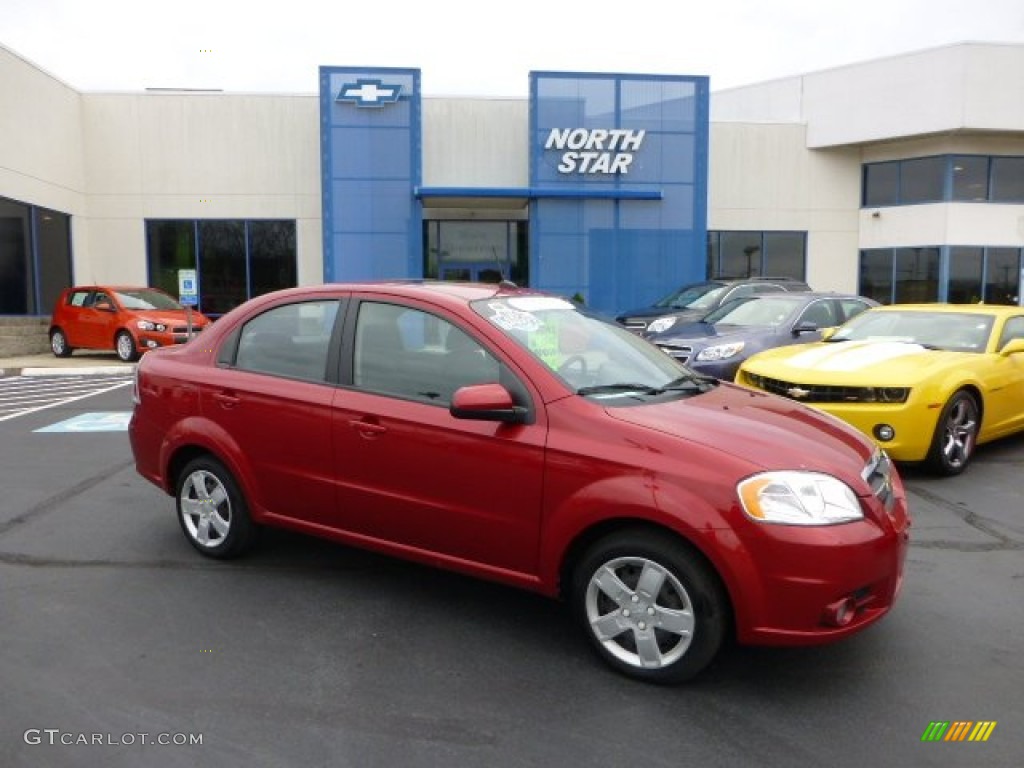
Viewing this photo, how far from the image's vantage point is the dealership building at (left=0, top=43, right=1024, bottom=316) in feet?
74.6

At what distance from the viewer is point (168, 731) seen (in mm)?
3027

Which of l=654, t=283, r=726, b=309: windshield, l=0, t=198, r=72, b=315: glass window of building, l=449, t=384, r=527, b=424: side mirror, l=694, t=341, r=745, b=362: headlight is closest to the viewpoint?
l=449, t=384, r=527, b=424: side mirror

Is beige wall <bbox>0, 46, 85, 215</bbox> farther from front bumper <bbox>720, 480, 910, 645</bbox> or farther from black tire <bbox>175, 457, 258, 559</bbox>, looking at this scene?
front bumper <bbox>720, 480, 910, 645</bbox>

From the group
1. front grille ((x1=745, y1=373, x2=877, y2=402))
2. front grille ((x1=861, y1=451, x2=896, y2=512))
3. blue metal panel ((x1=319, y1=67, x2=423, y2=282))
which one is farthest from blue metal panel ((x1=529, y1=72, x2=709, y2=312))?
front grille ((x1=861, y1=451, x2=896, y2=512))

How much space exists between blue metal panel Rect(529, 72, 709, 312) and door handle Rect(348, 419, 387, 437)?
19.5 m

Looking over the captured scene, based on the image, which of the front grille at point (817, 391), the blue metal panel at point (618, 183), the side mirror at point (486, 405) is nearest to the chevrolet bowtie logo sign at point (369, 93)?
the blue metal panel at point (618, 183)

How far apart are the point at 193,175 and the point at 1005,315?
21453 millimetres

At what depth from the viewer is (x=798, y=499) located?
10.5 ft

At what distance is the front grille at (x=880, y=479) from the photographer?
348 cm

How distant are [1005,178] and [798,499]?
26.9 meters

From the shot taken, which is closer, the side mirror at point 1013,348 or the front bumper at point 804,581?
the front bumper at point 804,581

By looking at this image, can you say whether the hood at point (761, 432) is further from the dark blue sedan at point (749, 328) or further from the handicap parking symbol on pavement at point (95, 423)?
the handicap parking symbol on pavement at point (95, 423)

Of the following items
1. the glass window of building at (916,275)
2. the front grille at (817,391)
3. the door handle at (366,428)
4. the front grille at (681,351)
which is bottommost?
the front grille at (817,391)

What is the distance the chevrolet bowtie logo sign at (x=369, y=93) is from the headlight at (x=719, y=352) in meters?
15.9
